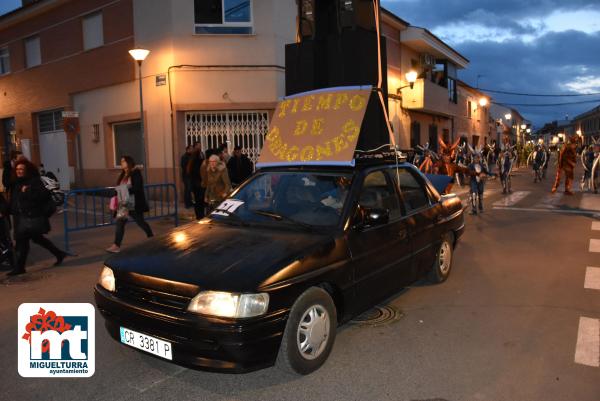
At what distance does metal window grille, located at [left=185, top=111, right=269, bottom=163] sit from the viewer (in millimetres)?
14406

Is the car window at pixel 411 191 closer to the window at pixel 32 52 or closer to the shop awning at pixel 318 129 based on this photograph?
the shop awning at pixel 318 129

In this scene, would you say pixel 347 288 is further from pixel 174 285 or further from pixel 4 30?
pixel 4 30

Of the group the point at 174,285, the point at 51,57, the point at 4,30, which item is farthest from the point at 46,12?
the point at 174,285

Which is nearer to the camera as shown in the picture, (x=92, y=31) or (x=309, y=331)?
(x=309, y=331)

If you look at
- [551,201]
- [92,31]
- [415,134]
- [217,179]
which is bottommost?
[551,201]

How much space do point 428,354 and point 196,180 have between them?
7909 mm

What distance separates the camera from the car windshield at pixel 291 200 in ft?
13.5

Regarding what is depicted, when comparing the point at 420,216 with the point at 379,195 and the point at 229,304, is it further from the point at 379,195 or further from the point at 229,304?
the point at 229,304

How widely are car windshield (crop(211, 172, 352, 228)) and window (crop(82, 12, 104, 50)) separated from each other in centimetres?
1424

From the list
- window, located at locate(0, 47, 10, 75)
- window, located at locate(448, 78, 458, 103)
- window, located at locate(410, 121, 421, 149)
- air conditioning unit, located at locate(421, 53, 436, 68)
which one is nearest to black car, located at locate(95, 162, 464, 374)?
window, located at locate(410, 121, 421, 149)

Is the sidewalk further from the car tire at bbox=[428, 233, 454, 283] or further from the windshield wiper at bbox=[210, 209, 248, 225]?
the car tire at bbox=[428, 233, 454, 283]

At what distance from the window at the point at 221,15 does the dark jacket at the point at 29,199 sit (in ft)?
29.6

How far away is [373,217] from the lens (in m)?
4.01

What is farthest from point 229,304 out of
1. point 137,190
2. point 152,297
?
point 137,190
